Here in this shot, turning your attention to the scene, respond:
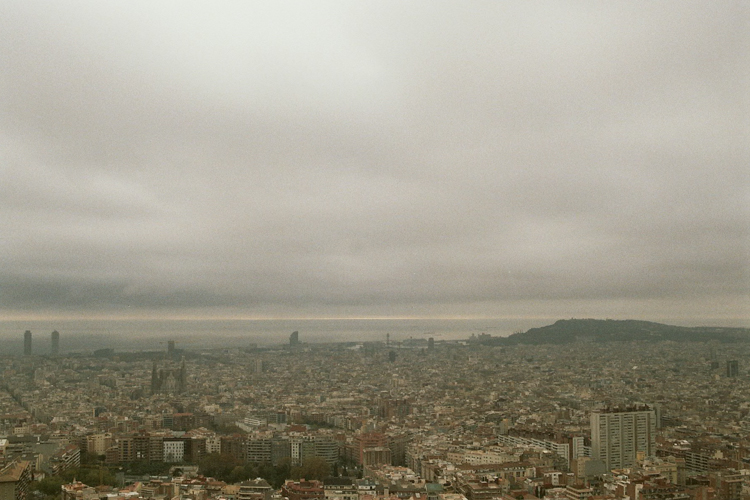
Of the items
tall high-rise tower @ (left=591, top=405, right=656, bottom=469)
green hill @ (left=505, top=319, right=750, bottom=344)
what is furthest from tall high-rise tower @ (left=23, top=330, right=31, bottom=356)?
tall high-rise tower @ (left=591, top=405, right=656, bottom=469)

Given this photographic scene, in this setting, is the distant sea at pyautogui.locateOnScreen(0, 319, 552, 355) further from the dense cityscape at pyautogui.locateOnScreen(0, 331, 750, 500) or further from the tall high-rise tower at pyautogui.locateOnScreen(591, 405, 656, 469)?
the tall high-rise tower at pyautogui.locateOnScreen(591, 405, 656, 469)

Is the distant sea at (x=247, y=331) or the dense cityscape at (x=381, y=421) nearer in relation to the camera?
the dense cityscape at (x=381, y=421)

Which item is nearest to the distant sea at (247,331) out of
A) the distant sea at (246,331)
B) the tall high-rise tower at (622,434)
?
the distant sea at (246,331)

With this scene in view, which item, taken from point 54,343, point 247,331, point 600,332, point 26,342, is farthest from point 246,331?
point 600,332

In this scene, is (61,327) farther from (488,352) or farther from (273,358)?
(488,352)

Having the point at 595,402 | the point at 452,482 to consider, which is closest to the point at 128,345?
the point at 452,482

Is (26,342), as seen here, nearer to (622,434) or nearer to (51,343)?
(51,343)

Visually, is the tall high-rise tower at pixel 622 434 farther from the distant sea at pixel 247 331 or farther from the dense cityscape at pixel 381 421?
the distant sea at pixel 247 331
